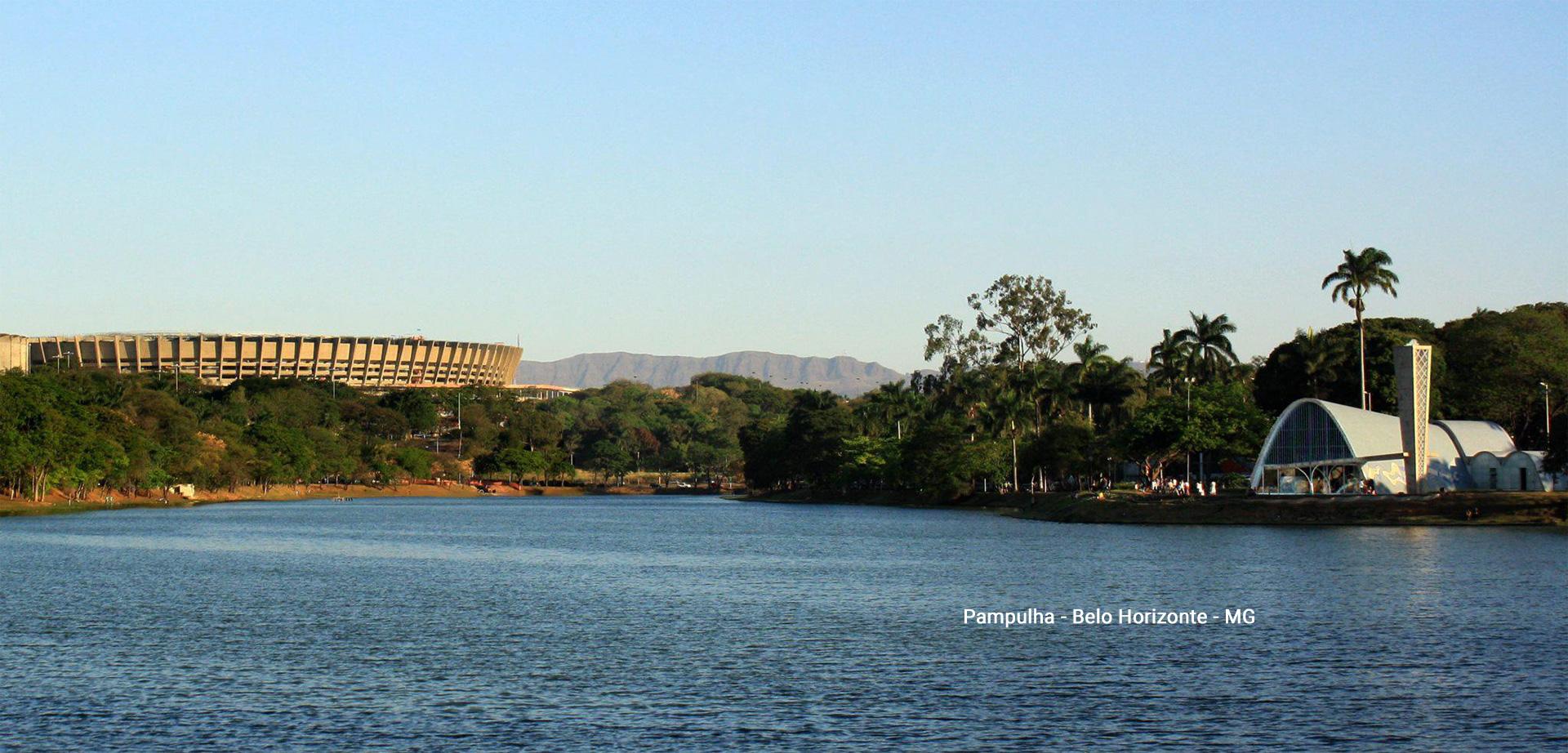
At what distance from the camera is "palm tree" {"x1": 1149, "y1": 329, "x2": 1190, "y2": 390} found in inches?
5842

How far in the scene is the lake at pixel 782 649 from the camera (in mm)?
31969

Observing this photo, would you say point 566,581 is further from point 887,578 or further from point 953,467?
point 953,467

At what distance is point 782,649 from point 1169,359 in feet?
372

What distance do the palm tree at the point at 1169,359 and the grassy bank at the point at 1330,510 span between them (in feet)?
107

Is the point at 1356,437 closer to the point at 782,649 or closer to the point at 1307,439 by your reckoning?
the point at 1307,439

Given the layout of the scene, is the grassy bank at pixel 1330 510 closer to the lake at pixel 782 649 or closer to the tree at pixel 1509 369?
the lake at pixel 782 649

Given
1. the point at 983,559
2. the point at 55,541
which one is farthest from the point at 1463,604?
the point at 55,541

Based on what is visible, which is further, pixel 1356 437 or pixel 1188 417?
pixel 1188 417

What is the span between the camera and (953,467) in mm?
154625

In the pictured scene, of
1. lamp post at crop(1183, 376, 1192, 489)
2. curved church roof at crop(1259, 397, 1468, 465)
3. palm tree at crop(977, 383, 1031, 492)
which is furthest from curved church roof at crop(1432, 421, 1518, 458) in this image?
palm tree at crop(977, 383, 1031, 492)

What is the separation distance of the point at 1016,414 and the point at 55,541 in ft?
298

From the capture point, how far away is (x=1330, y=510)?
101 meters

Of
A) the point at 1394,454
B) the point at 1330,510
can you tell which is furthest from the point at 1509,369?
the point at 1330,510

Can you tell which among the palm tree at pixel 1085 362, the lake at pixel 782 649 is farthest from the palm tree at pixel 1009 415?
the lake at pixel 782 649
